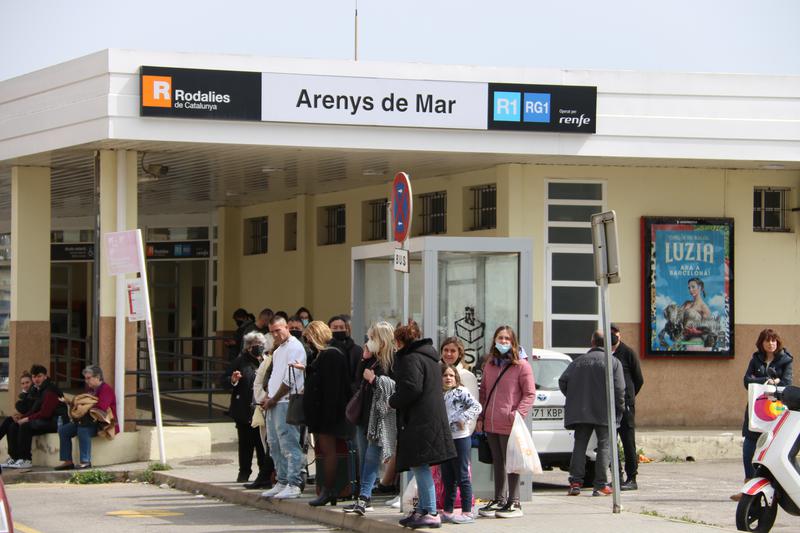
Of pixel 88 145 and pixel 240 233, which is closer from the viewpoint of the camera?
pixel 88 145

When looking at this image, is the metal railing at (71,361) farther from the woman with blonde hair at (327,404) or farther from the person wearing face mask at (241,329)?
the woman with blonde hair at (327,404)

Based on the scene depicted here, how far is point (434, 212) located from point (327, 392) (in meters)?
10.4

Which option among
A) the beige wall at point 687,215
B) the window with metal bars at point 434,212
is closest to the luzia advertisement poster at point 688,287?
the beige wall at point 687,215

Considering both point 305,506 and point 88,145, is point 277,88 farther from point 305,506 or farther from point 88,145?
point 305,506

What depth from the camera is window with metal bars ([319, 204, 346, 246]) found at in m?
25.5

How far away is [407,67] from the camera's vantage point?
61.5ft

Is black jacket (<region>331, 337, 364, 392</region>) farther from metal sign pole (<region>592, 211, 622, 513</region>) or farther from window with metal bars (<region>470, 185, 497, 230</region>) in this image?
window with metal bars (<region>470, 185, 497, 230</region>)

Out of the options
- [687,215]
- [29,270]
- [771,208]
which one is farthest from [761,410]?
[29,270]

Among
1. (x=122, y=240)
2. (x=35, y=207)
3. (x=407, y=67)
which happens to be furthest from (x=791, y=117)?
(x=35, y=207)

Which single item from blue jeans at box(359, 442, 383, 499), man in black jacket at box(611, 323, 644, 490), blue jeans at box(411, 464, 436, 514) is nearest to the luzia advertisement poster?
man in black jacket at box(611, 323, 644, 490)

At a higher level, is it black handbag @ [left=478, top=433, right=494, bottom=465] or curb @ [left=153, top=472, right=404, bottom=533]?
black handbag @ [left=478, top=433, right=494, bottom=465]

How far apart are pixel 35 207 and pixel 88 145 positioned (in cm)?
312

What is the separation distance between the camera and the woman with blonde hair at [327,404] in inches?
503

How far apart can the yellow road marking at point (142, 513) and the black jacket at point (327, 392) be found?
76.5 inches
